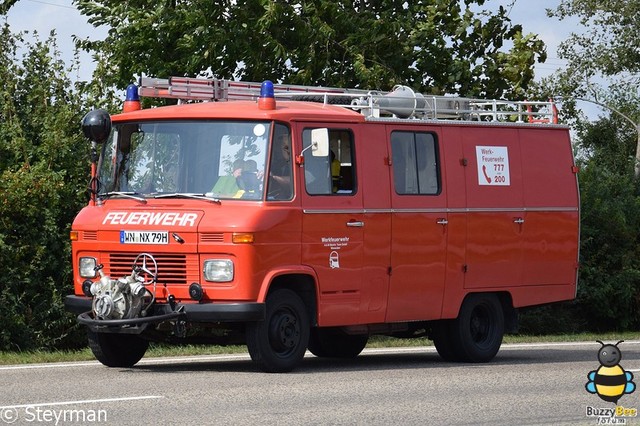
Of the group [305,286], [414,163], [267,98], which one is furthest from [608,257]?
[267,98]

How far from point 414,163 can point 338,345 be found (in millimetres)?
2488

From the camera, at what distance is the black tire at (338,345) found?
16688 mm

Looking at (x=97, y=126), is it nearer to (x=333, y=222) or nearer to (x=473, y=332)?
(x=333, y=222)

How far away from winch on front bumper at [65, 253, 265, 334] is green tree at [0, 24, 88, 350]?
5422mm

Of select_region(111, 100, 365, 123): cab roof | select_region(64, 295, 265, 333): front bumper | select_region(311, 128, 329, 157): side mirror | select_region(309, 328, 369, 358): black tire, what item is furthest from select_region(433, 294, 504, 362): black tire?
select_region(64, 295, 265, 333): front bumper

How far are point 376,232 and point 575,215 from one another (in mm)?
3698

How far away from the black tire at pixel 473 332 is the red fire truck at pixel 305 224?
20 millimetres

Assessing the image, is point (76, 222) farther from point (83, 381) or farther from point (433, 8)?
point (433, 8)

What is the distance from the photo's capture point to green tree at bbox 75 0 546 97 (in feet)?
82.5

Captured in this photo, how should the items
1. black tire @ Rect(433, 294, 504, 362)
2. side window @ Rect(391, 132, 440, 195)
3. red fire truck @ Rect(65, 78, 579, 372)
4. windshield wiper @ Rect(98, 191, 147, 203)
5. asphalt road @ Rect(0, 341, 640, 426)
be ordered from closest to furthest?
asphalt road @ Rect(0, 341, 640, 426) → red fire truck @ Rect(65, 78, 579, 372) → windshield wiper @ Rect(98, 191, 147, 203) → side window @ Rect(391, 132, 440, 195) → black tire @ Rect(433, 294, 504, 362)

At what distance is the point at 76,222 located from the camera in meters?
14.3

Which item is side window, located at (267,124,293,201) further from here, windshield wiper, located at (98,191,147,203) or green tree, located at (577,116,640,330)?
green tree, located at (577,116,640,330)

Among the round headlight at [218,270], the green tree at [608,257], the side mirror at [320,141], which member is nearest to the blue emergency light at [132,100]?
the side mirror at [320,141]

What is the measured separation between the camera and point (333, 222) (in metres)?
14.3
